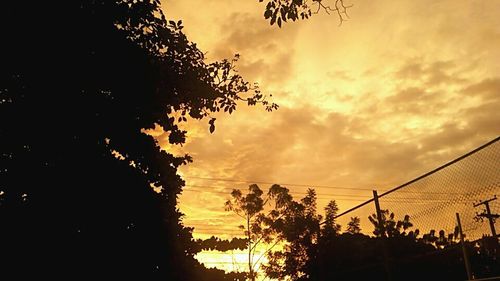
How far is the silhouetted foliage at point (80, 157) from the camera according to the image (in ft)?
13.0

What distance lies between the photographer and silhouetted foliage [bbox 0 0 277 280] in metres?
3.95

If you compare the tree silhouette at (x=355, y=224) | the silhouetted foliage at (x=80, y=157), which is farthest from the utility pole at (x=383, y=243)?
the tree silhouette at (x=355, y=224)

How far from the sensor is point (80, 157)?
4.31 m

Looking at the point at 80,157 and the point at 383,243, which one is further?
the point at 383,243

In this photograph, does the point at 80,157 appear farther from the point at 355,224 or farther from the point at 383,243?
the point at 355,224

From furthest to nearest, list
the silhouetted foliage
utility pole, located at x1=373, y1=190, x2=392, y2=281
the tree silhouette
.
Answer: the tree silhouette
utility pole, located at x1=373, y1=190, x2=392, y2=281
the silhouetted foliage

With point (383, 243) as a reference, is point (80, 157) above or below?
above

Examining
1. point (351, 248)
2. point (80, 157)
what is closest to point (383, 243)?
point (80, 157)

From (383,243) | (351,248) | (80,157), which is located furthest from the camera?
(351,248)

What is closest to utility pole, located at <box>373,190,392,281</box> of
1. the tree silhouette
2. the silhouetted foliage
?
the silhouetted foliage

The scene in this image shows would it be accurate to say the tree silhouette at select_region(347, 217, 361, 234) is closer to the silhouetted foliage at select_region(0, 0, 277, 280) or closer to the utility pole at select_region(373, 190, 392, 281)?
the utility pole at select_region(373, 190, 392, 281)

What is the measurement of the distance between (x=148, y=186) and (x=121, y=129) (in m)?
0.73

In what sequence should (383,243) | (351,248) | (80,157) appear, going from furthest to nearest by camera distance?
(351,248)
(383,243)
(80,157)

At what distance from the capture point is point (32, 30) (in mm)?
4219
